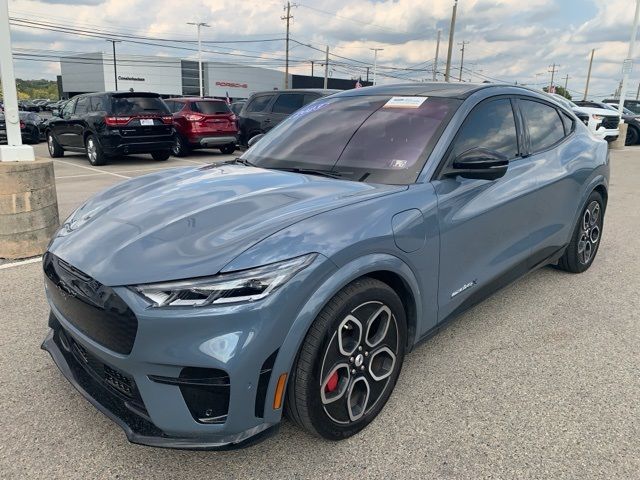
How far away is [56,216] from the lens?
5297 millimetres

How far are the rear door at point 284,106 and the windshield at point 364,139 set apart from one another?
9.20 m

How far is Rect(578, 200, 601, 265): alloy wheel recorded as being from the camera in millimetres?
4441

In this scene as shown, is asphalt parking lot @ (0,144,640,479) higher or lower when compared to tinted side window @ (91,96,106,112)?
lower

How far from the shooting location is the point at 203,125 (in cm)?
1391

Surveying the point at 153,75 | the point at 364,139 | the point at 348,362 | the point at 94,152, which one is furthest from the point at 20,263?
the point at 153,75

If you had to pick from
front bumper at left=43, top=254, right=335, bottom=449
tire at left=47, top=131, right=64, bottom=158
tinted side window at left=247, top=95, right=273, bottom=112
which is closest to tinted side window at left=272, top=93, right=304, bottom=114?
tinted side window at left=247, top=95, right=273, bottom=112

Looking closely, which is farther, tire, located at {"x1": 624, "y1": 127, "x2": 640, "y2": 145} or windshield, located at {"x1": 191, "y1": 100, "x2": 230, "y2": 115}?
tire, located at {"x1": 624, "y1": 127, "x2": 640, "y2": 145}

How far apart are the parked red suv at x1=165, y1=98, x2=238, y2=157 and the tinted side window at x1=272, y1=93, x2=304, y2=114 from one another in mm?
1866

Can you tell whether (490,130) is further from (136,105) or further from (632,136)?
(632,136)

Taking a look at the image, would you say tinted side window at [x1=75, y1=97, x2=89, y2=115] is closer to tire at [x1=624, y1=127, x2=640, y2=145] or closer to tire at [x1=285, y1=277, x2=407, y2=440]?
tire at [x1=285, y1=277, x2=407, y2=440]

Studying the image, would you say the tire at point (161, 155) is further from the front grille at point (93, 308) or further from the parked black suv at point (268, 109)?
the front grille at point (93, 308)

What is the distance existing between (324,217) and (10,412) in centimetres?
188

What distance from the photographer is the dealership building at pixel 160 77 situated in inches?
3282

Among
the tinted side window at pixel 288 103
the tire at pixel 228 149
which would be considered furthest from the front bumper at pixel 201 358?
the tire at pixel 228 149
